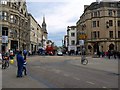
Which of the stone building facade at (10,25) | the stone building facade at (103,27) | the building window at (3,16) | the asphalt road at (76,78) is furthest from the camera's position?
the stone building facade at (103,27)

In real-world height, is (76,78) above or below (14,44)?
below

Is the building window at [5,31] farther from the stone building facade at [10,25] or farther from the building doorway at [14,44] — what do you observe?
the building doorway at [14,44]

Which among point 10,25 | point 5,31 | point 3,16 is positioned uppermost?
point 3,16

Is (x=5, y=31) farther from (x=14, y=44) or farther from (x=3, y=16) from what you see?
(x=14, y=44)

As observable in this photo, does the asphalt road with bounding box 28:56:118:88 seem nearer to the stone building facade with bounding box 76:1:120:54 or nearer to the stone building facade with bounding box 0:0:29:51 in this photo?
the stone building facade with bounding box 0:0:29:51

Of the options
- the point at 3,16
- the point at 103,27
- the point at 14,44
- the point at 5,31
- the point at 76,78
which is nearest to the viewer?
the point at 76,78

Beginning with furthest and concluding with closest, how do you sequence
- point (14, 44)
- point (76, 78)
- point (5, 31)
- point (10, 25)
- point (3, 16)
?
point (14, 44) → point (10, 25) → point (5, 31) → point (3, 16) → point (76, 78)

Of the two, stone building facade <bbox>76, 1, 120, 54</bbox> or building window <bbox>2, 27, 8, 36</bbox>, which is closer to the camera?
building window <bbox>2, 27, 8, 36</bbox>

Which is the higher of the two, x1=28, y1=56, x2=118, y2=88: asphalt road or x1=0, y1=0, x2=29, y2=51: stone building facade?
x1=0, y1=0, x2=29, y2=51: stone building facade

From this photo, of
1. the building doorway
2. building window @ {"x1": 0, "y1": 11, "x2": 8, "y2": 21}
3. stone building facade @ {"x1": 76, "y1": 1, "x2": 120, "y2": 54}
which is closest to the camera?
building window @ {"x1": 0, "y1": 11, "x2": 8, "y2": 21}

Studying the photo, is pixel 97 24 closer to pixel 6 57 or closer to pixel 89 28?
pixel 89 28

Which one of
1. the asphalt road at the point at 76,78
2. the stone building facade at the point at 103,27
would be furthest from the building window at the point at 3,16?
the asphalt road at the point at 76,78

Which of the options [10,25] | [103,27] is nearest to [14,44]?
[10,25]

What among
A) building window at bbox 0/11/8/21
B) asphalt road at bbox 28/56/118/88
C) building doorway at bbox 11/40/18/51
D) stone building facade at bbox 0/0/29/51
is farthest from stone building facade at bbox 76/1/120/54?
asphalt road at bbox 28/56/118/88
